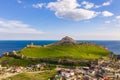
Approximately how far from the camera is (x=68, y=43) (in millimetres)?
174500

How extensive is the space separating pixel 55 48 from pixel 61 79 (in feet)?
250

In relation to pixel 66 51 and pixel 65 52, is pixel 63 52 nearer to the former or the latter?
pixel 65 52

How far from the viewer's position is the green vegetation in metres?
141

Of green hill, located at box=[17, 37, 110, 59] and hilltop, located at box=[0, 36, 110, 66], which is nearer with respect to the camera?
hilltop, located at box=[0, 36, 110, 66]

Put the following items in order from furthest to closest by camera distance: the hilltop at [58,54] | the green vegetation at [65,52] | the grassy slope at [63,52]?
the grassy slope at [63,52]
the green vegetation at [65,52]
the hilltop at [58,54]

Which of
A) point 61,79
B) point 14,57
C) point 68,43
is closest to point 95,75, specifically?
point 61,79

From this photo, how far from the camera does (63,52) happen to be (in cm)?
15038

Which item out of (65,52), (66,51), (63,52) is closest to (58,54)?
(63,52)

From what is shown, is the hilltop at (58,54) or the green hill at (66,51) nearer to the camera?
the hilltop at (58,54)

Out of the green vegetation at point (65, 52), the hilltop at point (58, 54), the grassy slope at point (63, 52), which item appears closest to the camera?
the hilltop at point (58, 54)

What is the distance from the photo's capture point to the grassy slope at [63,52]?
465ft

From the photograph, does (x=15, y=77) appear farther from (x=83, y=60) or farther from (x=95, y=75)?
(x=83, y=60)

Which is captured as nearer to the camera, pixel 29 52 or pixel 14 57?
pixel 14 57

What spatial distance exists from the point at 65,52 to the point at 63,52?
158 centimetres
